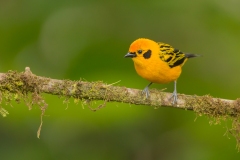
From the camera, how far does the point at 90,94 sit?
5641 millimetres

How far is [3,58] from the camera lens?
7.38m

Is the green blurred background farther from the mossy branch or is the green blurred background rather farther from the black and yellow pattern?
the mossy branch

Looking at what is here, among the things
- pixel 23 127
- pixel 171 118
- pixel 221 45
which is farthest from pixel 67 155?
pixel 221 45

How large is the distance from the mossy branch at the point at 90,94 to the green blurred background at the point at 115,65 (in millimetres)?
873

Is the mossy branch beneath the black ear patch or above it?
beneath

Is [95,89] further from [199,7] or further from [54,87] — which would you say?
[199,7]

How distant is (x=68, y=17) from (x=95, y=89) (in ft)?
11.3

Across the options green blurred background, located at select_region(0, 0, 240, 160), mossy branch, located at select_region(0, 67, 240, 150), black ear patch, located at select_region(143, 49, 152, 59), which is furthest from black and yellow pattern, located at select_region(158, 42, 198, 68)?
mossy branch, located at select_region(0, 67, 240, 150)

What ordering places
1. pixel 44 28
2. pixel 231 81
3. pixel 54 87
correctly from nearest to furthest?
1. pixel 54 87
2. pixel 231 81
3. pixel 44 28

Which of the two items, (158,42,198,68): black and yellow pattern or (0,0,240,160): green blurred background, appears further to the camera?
(0,0,240,160): green blurred background

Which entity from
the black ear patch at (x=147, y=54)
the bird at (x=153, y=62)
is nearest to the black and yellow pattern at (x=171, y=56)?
the bird at (x=153, y=62)

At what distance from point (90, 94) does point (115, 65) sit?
1.86 metres

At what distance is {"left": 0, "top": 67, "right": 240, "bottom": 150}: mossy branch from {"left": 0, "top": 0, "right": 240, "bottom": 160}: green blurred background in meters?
0.87

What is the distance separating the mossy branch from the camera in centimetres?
556
